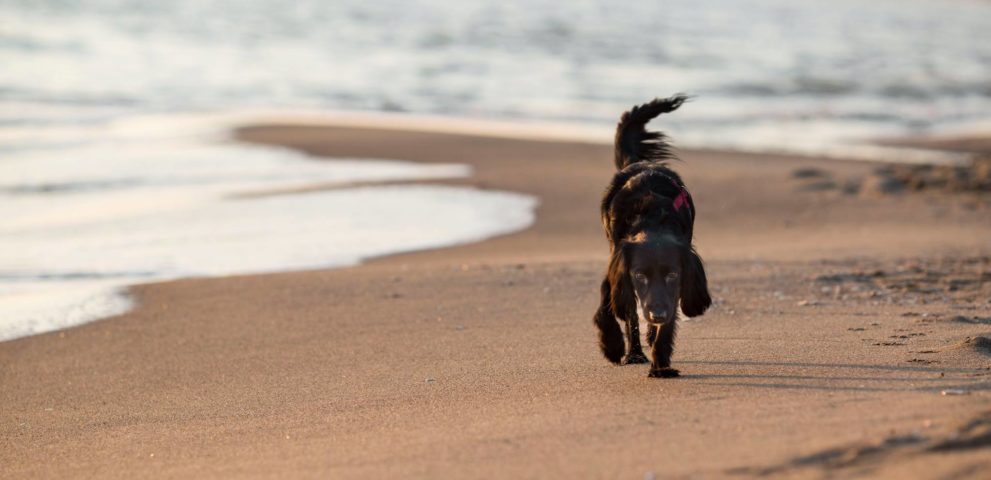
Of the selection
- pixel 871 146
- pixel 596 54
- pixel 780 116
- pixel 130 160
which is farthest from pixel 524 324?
pixel 596 54

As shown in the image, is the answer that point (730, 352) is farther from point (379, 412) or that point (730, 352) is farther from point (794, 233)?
point (794, 233)

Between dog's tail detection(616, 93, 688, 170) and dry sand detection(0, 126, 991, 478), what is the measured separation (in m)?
1.03

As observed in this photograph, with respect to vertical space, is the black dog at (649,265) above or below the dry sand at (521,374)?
above

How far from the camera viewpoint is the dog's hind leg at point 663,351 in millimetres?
5742

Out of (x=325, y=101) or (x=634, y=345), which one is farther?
(x=325, y=101)

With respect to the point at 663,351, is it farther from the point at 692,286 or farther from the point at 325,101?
the point at 325,101

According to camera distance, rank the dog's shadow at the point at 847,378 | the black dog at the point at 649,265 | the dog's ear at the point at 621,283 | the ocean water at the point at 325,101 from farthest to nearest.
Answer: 1. the ocean water at the point at 325,101
2. the dog's ear at the point at 621,283
3. the black dog at the point at 649,265
4. the dog's shadow at the point at 847,378

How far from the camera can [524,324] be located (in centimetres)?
750

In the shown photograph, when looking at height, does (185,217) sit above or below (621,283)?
below

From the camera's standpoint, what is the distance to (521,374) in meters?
6.18

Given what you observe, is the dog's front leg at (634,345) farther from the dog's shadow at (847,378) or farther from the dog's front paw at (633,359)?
the dog's shadow at (847,378)

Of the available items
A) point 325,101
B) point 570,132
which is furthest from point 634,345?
point 325,101

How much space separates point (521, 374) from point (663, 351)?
79 centimetres

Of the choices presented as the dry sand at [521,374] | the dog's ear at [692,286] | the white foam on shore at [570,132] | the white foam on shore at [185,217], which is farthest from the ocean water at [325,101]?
the dog's ear at [692,286]
